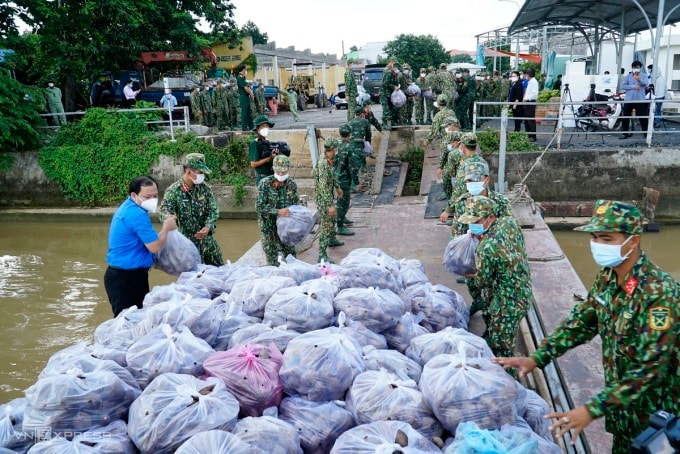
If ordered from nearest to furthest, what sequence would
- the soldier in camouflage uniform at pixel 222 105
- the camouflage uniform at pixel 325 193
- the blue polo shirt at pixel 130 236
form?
the blue polo shirt at pixel 130 236 → the camouflage uniform at pixel 325 193 → the soldier in camouflage uniform at pixel 222 105

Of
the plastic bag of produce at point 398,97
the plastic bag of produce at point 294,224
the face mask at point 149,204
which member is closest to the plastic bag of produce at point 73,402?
the face mask at point 149,204

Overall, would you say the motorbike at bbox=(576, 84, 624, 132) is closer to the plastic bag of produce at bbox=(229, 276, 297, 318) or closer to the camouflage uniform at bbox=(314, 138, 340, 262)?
the camouflage uniform at bbox=(314, 138, 340, 262)

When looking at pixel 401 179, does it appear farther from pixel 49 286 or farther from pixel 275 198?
pixel 49 286

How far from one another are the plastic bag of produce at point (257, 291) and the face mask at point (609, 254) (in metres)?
2.14

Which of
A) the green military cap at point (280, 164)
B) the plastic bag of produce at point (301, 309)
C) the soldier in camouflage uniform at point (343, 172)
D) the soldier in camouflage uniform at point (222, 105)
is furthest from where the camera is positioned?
the soldier in camouflage uniform at point (222, 105)

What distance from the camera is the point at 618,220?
7.71 ft

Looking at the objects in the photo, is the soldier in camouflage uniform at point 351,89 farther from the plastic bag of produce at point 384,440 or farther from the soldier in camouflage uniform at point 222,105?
the plastic bag of produce at point 384,440

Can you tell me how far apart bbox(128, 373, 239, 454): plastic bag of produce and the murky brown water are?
364cm

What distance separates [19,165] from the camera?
13539mm

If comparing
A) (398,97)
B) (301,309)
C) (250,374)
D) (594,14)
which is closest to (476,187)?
(301,309)

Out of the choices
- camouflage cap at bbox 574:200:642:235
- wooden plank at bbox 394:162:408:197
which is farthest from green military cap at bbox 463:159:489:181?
wooden plank at bbox 394:162:408:197

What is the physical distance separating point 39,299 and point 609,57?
53.9 feet

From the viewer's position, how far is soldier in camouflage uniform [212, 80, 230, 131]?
1459 centimetres

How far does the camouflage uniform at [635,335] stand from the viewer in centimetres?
231
